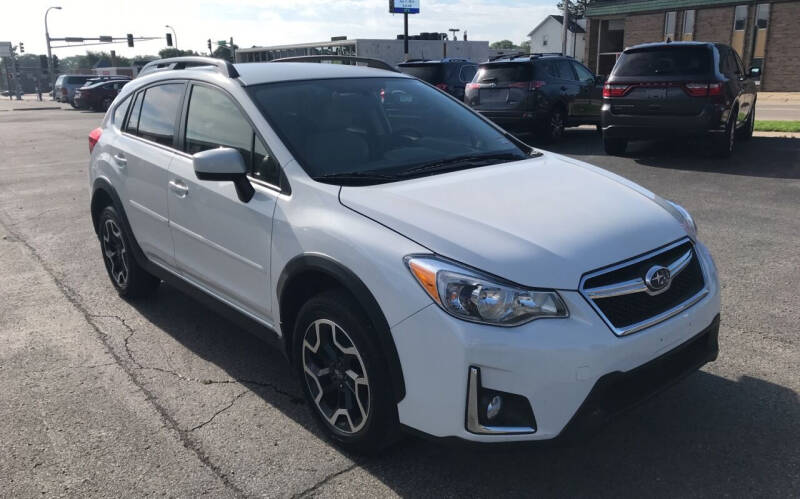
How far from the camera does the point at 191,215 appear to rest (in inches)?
153

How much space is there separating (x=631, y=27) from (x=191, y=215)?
3966cm

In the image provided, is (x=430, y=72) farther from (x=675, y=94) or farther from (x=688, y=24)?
(x=688, y=24)

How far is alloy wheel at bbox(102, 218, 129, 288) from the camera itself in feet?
16.6

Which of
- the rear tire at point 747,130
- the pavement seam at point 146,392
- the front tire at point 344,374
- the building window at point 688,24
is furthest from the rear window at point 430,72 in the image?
the building window at point 688,24

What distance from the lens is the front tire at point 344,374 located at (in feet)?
8.99

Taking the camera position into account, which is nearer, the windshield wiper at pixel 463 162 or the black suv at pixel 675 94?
the windshield wiper at pixel 463 162

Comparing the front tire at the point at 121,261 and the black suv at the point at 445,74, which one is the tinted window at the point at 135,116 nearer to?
the front tire at the point at 121,261

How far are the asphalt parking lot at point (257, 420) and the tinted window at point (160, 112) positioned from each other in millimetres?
1321

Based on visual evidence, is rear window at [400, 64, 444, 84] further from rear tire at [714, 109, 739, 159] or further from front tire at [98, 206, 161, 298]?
front tire at [98, 206, 161, 298]

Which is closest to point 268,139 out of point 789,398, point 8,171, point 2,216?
point 789,398

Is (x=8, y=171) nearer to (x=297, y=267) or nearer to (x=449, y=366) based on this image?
(x=297, y=267)

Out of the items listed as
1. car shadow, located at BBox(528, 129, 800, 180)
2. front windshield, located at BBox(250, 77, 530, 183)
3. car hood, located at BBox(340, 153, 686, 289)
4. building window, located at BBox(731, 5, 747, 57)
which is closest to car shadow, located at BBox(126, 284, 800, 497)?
car hood, located at BBox(340, 153, 686, 289)

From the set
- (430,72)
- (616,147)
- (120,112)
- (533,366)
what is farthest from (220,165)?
(430,72)

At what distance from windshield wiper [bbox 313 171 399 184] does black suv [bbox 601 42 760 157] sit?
26.1ft
